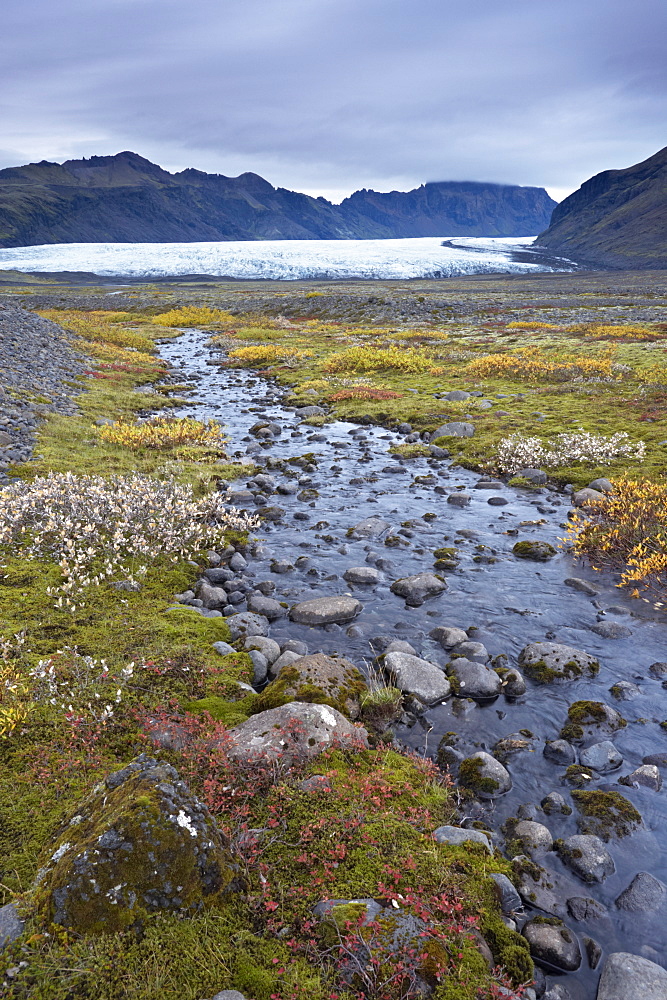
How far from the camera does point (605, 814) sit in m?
6.09

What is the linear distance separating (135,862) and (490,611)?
7833 mm

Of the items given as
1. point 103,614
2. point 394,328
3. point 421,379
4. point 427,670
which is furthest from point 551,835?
point 394,328

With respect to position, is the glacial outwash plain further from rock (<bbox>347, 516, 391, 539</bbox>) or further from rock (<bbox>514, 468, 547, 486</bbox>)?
rock (<bbox>514, 468, 547, 486</bbox>)

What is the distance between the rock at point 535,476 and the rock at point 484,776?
11915mm

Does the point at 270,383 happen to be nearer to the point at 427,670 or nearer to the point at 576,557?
the point at 576,557

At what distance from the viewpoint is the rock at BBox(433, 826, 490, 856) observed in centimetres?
545

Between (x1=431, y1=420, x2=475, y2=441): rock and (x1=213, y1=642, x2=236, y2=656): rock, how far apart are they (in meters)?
15.5

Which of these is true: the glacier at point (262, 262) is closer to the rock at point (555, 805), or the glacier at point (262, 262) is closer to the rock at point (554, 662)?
the rock at point (554, 662)

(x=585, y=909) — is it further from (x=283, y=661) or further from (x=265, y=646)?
(x=265, y=646)

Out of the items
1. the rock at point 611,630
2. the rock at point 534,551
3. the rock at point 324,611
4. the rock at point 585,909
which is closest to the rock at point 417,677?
the rock at point 324,611

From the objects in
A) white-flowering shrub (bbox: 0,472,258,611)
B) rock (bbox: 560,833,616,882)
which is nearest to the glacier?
white-flowering shrub (bbox: 0,472,258,611)

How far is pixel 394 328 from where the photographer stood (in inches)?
2243

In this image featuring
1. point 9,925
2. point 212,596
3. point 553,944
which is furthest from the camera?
point 212,596

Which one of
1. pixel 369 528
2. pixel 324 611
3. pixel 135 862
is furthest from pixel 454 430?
pixel 135 862
